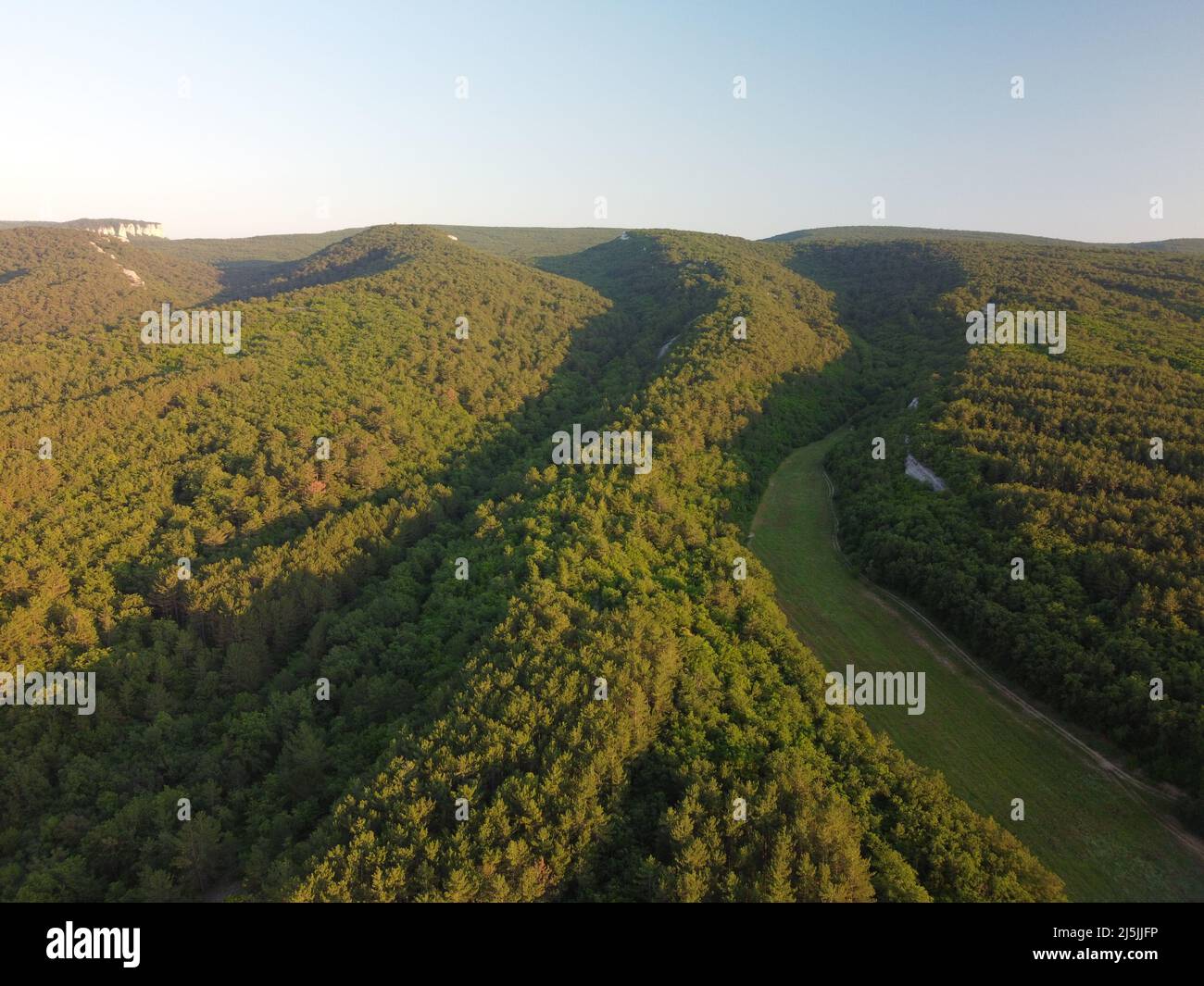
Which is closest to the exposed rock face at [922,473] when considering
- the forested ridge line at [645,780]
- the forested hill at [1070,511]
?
the forested hill at [1070,511]

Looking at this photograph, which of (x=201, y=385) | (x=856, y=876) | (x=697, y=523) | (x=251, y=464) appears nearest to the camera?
(x=856, y=876)

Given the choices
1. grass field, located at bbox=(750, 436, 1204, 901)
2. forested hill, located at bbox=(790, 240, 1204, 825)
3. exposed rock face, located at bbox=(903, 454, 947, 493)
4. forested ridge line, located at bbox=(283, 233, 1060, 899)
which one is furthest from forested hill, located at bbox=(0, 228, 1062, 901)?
exposed rock face, located at bbox=(903, 454, 947, 493)

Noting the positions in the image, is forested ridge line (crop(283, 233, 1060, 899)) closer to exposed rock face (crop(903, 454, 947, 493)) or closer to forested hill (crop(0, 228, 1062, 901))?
forested hill (crop(0, 228, 1062, 901))

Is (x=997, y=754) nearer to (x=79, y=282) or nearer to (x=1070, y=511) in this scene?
(x=1070, y=511)

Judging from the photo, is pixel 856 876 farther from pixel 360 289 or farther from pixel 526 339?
pixel 360 289

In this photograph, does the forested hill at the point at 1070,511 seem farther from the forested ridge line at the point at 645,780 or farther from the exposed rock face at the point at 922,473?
the forested ridge line at the point at 645,780

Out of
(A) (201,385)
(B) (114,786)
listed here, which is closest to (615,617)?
(B) (114,786)
